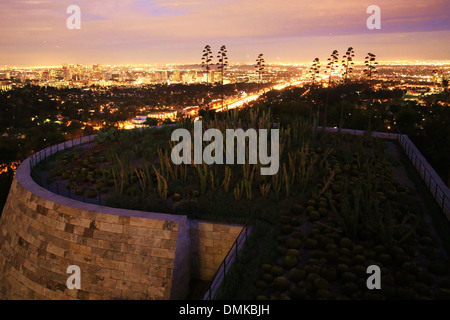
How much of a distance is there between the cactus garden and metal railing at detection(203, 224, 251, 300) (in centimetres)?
19

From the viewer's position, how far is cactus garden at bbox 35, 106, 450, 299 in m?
6.06

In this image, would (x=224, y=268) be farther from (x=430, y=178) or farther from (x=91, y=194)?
(x=430, y=178)

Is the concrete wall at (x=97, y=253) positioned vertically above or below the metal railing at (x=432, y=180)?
below

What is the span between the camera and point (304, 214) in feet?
28.3

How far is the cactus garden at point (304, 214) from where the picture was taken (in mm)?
6057

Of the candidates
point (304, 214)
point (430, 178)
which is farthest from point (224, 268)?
point (430, 178)

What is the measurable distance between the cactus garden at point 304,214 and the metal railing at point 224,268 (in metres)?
0.19

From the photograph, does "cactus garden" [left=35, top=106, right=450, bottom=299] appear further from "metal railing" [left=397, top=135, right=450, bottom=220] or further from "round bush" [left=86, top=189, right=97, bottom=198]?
"metal railing" [left=397, top=135, right=450, bottom=220]

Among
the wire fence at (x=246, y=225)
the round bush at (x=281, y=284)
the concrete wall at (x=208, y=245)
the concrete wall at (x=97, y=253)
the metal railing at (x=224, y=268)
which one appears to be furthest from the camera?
the concrete wall at (x=208, y=245)

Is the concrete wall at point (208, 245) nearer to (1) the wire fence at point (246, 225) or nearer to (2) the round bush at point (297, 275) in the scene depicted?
(1) the wire fence at point (246, 225)

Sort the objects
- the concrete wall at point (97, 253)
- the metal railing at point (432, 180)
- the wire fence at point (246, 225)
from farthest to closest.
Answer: the metal railing at point (432, 180) → the concrete wall at point (97, 253) → the wire fence at point (246, 225)

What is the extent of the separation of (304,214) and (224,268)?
3.05 m

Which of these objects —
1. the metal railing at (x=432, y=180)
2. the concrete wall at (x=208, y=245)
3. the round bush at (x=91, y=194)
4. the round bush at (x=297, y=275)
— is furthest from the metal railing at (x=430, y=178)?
the round bush at (x=91, y=194)
